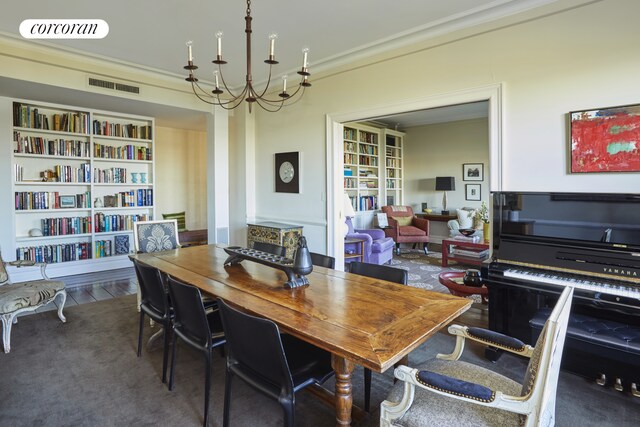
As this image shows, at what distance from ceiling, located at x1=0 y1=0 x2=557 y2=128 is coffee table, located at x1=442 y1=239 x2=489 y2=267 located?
9.87ft

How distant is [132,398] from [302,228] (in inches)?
115

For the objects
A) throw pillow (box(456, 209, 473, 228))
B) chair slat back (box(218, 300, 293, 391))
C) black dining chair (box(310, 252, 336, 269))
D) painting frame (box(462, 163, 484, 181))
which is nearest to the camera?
chair slat back (box(218, 300, 293, 391))

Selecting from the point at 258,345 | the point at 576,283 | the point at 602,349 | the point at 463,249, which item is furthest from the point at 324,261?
the point at 463,249

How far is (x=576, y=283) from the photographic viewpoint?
7.19 feet

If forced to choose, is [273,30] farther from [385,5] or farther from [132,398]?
[132,398]

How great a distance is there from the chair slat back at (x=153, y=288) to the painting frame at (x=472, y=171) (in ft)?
21.8

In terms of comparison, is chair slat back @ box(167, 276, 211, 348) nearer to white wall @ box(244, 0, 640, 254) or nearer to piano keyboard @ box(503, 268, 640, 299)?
piano keyboard @ box(503, 268, 640, 299)

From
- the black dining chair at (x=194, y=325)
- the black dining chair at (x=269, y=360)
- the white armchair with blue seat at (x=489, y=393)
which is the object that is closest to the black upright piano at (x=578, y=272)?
the white armchair with blue seat at (x=489, y=393)

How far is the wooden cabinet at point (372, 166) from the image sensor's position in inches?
273

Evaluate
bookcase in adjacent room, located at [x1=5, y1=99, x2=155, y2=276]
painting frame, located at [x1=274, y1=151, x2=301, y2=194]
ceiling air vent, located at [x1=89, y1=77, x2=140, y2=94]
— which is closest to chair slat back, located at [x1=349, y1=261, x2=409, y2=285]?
painting frame, located at [x1=274, y1=151, x2=301, y2=194]

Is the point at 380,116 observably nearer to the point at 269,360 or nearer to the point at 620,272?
the point at 620,272

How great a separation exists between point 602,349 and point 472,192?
18.6 feet

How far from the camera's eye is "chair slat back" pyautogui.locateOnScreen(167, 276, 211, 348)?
5.99ft

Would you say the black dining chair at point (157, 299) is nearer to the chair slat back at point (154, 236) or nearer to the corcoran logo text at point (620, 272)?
the chair slat back at point (154, 236)
